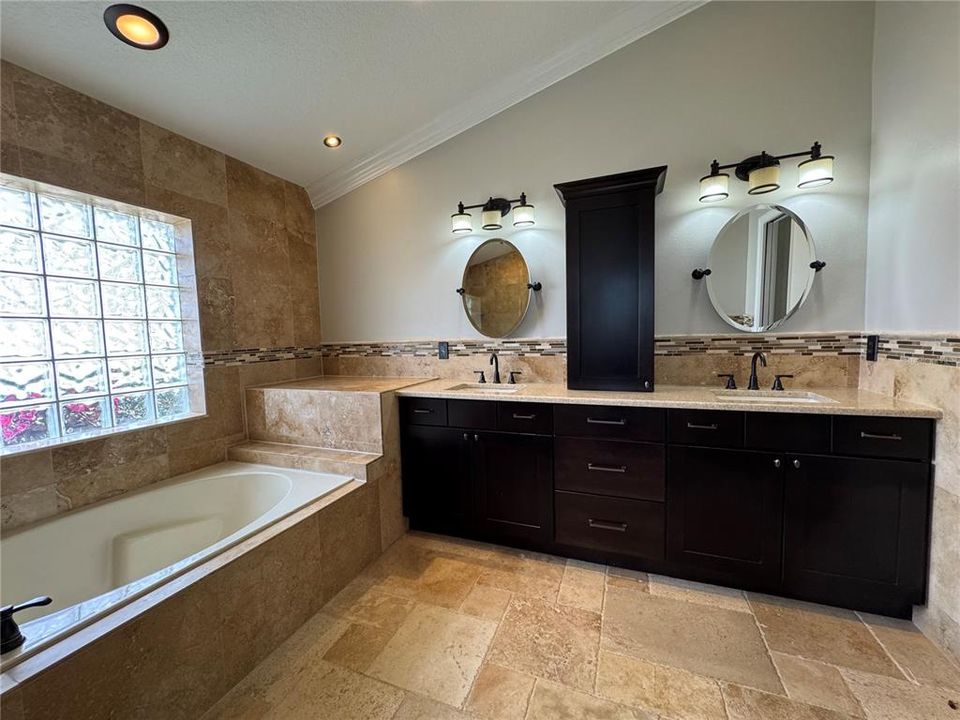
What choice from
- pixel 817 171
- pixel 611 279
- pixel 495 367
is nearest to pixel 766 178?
pixel 817 171

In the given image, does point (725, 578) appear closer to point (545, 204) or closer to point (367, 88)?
point (545, 204)

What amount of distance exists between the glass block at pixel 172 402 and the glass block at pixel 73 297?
1.77 ft

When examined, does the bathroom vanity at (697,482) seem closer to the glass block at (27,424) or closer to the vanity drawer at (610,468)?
the vanity drawer at (610,468)

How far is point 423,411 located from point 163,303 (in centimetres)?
168

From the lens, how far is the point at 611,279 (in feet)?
6.89

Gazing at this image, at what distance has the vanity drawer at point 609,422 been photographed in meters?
1.83

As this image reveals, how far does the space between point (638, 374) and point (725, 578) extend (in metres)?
1.05

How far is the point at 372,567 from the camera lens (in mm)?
2031

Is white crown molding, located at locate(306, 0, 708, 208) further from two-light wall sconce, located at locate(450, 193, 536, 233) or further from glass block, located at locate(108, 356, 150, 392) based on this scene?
glass block, located at locate(108, 356, 150, 392)

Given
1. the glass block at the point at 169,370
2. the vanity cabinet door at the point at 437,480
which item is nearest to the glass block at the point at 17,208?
the glass block at the point at 169,370

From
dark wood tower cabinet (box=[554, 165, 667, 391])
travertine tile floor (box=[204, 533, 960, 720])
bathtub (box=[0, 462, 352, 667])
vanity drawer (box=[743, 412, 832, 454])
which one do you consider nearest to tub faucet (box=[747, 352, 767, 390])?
vanity drawer (box=[743, 412, 832, 454])

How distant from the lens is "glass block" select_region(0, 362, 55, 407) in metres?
1.63

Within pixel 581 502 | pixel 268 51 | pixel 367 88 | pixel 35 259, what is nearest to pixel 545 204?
pixel 367 88

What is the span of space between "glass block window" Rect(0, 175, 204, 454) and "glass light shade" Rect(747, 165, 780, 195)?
3245 mm
